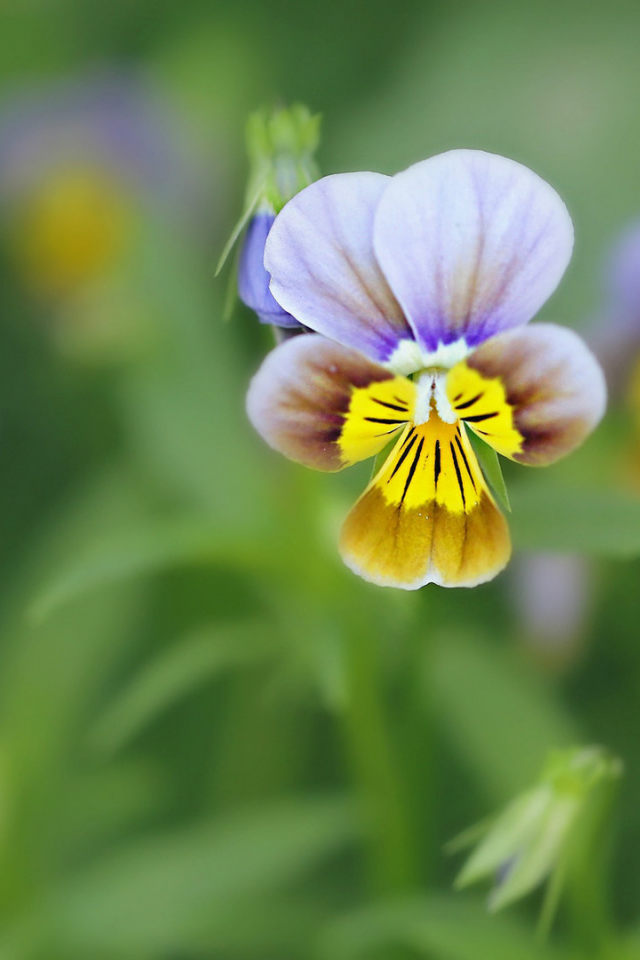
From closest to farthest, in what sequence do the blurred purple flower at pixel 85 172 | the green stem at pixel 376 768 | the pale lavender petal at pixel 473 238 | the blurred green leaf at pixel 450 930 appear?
the pale lavender petal at pixel 473 238
the blurred green leaf at pixel 450 930
the green stem at pixel 376 768
the blurred purple flower at pixel 85 172

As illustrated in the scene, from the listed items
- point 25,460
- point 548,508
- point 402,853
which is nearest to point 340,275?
point 548,508

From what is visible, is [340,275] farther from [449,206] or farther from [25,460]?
[25,460]

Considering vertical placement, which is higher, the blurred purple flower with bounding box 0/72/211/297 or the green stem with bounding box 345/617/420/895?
the blurred purple flower with bounding box 0/72/211/297

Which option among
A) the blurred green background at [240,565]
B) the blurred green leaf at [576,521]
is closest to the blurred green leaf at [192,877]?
the blurred green background at [240,565]

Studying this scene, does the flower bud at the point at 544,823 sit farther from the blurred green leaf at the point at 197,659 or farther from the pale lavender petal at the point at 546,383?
the blurred green leaf at the point at 197,659

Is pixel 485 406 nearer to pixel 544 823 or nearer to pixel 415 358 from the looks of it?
pixel 415 358

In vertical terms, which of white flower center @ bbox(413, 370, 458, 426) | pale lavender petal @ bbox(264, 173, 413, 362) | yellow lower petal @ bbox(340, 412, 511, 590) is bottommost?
yellow lower petal @ bbox(340, 412, 511, 590)

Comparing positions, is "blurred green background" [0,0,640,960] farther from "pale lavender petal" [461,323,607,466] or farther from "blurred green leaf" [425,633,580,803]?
"pale lavender petal" [461,323,607,466]

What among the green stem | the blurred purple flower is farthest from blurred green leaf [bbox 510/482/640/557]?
the blurred purple flower

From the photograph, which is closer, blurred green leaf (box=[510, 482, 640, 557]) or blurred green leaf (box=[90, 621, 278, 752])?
blurred green leaf (box=[510, 482, 640, 557])
